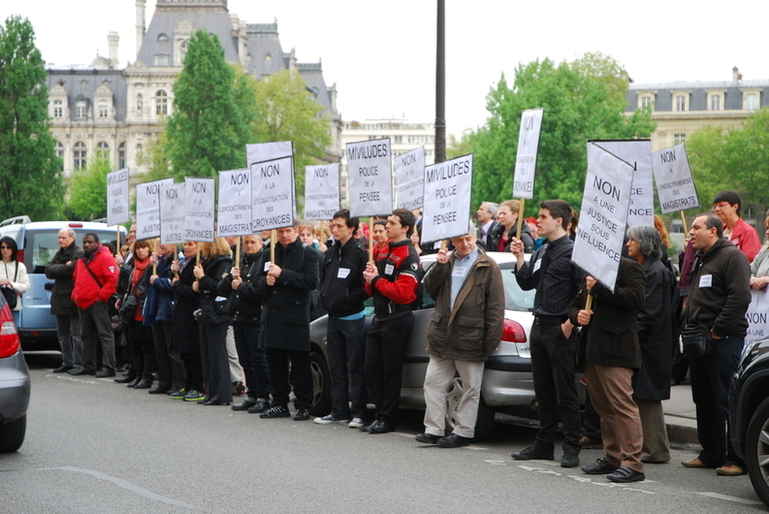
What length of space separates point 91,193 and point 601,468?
8231 centimetres

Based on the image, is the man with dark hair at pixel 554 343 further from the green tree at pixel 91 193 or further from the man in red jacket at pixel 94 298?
the green tree at pixel 91 193

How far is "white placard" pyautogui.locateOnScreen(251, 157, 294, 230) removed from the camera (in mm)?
11852

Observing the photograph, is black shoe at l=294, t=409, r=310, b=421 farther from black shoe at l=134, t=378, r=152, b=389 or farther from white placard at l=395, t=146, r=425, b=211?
black shoe at l=134, t=378, r=152, b=389

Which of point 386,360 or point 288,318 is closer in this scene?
point 386,360

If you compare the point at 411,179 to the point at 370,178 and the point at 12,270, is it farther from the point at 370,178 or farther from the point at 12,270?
the point at 12,270

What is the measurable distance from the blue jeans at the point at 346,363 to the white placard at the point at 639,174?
2.81 meters

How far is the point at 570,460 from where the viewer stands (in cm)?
859

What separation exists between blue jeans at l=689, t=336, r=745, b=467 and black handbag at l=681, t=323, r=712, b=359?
0.10m

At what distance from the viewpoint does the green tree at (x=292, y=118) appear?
82.8 metres

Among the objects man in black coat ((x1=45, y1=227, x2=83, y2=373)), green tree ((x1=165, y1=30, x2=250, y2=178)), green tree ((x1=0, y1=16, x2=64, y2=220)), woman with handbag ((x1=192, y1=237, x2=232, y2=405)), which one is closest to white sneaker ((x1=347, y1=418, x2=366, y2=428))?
woman with handbag ((x1=192, y1=237, x2=232, y2=405))

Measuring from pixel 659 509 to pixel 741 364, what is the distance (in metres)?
1.20

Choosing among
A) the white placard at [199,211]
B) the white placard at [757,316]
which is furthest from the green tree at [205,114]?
the white placard at [757,316]

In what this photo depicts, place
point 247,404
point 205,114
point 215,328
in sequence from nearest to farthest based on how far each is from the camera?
point 247,404
point 215,328
point 205,114

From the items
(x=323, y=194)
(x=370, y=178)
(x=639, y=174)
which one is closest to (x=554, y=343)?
(x=639, y=174)
